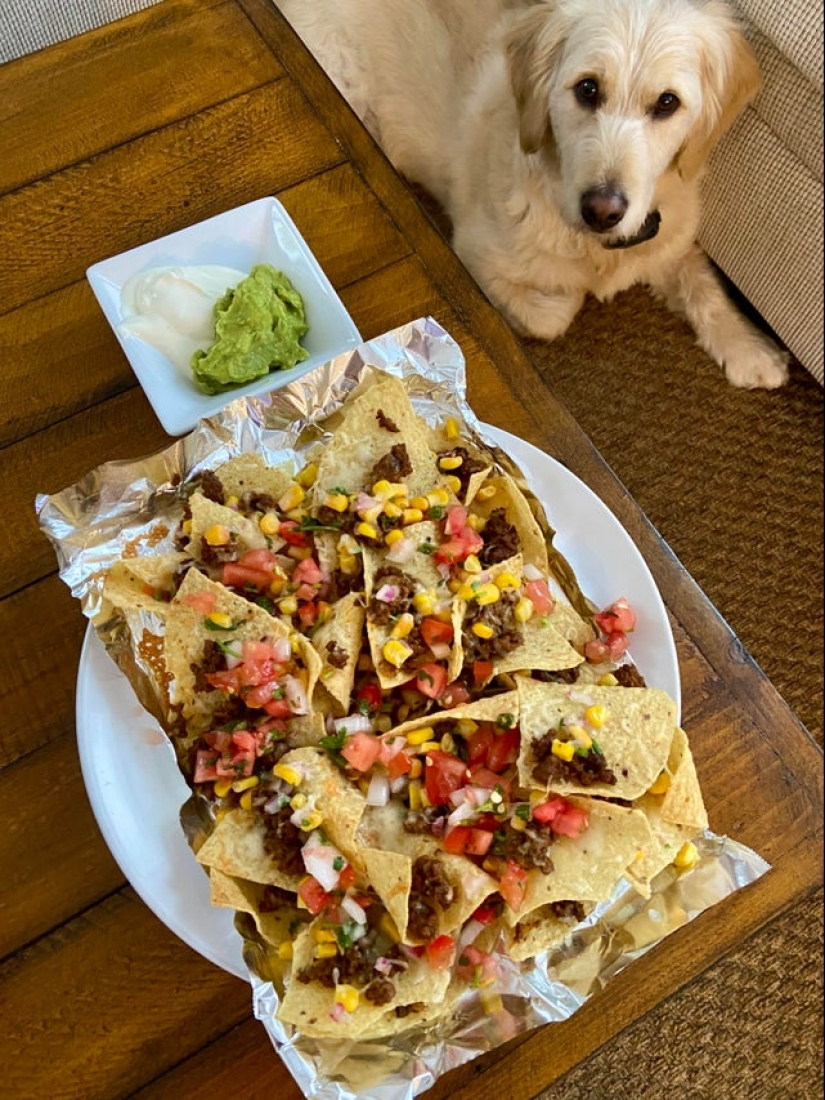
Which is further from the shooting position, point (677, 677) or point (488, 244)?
point (488, 244)

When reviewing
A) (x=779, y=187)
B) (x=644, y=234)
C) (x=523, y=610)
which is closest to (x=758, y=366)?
(x=779, y=187)

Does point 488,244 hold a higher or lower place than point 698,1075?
higher

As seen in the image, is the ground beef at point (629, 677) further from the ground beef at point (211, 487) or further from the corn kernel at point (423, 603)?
the ground beef at point (211, 487)

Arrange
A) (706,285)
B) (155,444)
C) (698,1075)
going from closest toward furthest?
(155,444) < (698,1075) < (706,285)

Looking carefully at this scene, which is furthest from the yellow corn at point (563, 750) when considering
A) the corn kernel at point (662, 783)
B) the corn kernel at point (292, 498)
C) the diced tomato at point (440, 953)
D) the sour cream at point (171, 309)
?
the sour cream at point (171, 309)

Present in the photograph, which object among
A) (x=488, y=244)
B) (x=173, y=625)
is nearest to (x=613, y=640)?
(x=173, y=625)

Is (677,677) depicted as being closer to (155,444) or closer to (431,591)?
(431,591)

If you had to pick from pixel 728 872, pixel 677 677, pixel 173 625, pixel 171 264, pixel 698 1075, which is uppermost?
pixel 171 264
